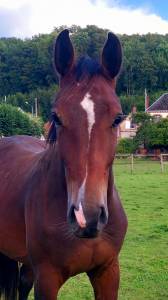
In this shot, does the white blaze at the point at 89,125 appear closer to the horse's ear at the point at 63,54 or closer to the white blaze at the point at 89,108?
the white blaze at the point at 89,108

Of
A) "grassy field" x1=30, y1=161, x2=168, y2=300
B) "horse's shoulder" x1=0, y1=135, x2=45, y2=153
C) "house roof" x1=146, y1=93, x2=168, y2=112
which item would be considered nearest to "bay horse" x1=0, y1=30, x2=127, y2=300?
"horse's shoulder" x1=0, y1=135, x2=45, y2=153

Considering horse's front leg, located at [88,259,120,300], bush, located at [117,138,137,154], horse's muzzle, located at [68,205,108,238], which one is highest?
horse's muzzle, located at [68,205,108,238]

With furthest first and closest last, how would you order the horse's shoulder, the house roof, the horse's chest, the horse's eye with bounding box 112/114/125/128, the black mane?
the house roof < the horse's shoulder < the horse's chest < the black mane < the horse's eye with bounding box 112/114/125/128

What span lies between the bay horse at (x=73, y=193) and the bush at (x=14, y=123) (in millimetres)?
35015

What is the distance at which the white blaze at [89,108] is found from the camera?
8.08 ft

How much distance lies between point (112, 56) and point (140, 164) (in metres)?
26.1

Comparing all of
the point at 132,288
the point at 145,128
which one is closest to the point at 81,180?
the point at 132,288

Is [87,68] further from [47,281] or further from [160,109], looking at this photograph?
[160,109]

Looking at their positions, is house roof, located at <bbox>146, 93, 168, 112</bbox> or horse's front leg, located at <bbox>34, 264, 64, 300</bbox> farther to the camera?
house roof, located at <bbox>146, 93, 168, 112</bbox>

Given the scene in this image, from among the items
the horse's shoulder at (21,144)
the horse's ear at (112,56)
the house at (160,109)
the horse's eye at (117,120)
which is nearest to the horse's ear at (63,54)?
the horse's ear at (112,56)

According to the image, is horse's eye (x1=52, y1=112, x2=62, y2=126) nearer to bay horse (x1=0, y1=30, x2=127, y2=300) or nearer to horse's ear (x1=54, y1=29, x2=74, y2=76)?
bay horse (x1=0, y1=30, x2=127, y2=300)

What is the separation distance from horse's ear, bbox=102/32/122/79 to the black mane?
49 millimetres

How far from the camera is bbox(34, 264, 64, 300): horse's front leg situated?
117 inches

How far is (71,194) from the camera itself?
2420 millimetres
